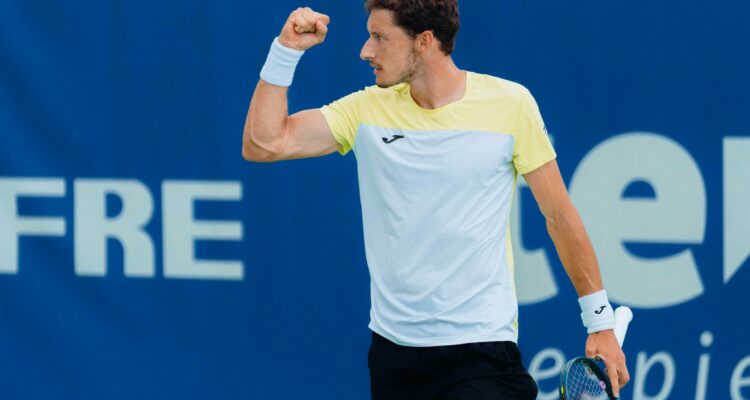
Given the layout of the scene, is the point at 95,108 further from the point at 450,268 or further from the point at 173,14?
the point at 450,268

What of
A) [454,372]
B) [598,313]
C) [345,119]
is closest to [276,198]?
[345,119]

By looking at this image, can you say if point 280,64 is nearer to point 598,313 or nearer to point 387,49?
point 387,49

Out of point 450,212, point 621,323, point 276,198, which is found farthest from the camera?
point 276,198

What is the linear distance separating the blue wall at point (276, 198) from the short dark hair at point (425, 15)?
0.84 m

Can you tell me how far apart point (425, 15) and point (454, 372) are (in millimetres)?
812

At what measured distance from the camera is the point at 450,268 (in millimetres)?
2963

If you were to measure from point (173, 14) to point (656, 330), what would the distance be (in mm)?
1805

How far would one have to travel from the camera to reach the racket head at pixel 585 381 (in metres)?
2.89

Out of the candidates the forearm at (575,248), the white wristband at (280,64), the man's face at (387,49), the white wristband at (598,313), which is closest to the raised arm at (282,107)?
the white wristband at (280,64)

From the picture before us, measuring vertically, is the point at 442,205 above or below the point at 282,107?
below

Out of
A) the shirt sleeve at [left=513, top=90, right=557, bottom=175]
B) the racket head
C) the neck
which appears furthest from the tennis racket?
the neck

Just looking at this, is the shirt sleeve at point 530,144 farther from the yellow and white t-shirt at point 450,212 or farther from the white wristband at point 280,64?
the white wristband at point 280,64

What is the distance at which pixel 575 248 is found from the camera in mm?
3002

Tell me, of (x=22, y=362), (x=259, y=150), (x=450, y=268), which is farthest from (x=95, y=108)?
(x=450, y=268)
